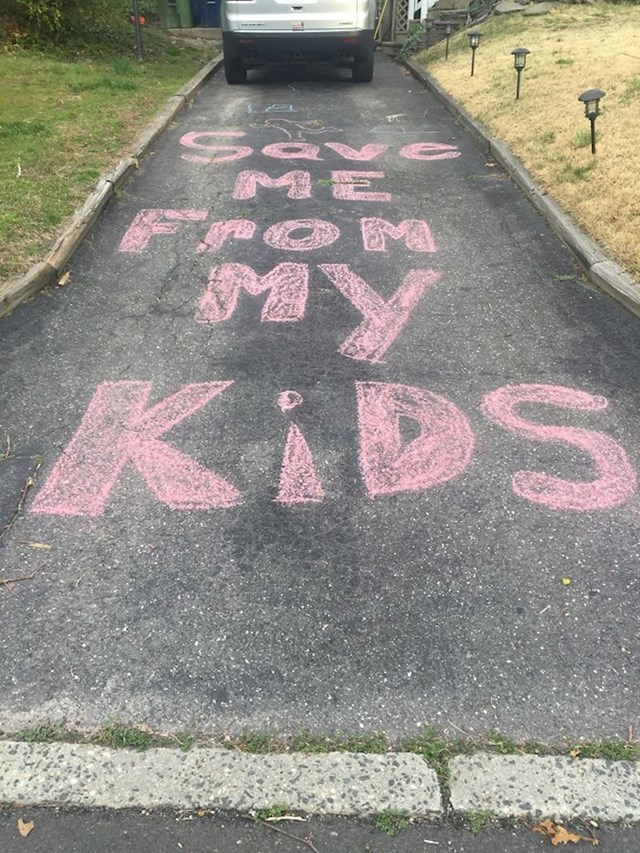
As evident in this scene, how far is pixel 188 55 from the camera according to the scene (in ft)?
43.0

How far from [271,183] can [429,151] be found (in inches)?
83.6

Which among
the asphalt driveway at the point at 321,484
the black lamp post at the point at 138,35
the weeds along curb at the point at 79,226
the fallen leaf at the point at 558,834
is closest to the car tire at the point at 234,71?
the black lamp post at the point at 138,35

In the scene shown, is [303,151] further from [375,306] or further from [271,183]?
[375,306]

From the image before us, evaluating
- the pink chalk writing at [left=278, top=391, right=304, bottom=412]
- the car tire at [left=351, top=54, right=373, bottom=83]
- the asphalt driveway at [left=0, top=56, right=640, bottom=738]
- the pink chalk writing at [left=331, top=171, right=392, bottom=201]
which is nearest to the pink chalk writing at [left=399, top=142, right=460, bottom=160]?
the pink chalk writing at [left=331, top=171, right=392, bottom=201]

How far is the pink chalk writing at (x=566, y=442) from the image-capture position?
2.84 metres

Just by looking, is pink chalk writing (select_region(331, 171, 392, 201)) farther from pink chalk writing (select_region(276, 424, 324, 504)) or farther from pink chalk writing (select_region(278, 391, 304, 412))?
pink chalk writing (select_region(276, 424, 324, 504))

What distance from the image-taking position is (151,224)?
5523 mm

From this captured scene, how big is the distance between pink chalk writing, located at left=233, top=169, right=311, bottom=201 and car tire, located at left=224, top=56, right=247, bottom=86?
481 cm

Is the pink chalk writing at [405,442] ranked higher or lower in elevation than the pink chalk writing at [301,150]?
lower

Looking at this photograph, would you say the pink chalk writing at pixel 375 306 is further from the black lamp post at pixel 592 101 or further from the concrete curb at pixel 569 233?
the black lamp post at pixel 592 101

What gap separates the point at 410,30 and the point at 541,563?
612 inches

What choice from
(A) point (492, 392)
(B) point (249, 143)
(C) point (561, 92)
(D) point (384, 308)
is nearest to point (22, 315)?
(D) point (384, 308)

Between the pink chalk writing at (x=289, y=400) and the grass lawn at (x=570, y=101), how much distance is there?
8.51 feet

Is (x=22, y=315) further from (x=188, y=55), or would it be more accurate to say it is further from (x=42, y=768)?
(x=188, y=55)
